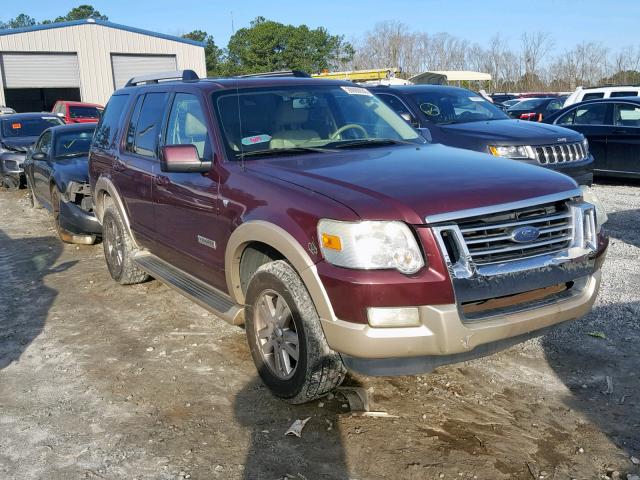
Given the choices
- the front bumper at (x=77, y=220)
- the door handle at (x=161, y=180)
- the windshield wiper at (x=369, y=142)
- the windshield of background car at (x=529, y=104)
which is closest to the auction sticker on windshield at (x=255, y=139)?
the windshield wiper at (x=369, y=142)

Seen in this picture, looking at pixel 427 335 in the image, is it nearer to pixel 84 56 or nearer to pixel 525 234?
pixel 525 234

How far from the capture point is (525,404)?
3.83 metres

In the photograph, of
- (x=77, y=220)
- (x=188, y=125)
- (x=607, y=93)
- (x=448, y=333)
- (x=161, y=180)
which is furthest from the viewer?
(x=607, y=93)

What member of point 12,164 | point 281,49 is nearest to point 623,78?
point 281,49

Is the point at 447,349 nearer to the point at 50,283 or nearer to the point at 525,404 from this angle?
the point at 525,404

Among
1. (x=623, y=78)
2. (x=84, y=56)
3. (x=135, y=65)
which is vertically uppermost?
(x=84, y=56)

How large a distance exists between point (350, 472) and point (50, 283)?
4.68 meters

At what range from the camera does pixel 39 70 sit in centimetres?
3011

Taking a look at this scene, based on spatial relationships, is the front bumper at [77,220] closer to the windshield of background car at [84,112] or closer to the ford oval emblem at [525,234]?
the ford oval emblem at [525,234]

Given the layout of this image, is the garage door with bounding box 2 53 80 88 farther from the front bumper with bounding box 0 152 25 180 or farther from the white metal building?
the front bumper with bounding box 0 152 25 180

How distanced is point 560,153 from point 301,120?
5.08 m

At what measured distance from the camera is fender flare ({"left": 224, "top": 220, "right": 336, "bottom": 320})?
10.9 feet

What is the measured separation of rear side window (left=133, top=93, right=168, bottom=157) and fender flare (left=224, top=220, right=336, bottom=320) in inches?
63.1

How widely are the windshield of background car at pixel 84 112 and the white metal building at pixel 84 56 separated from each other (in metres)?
8.43
